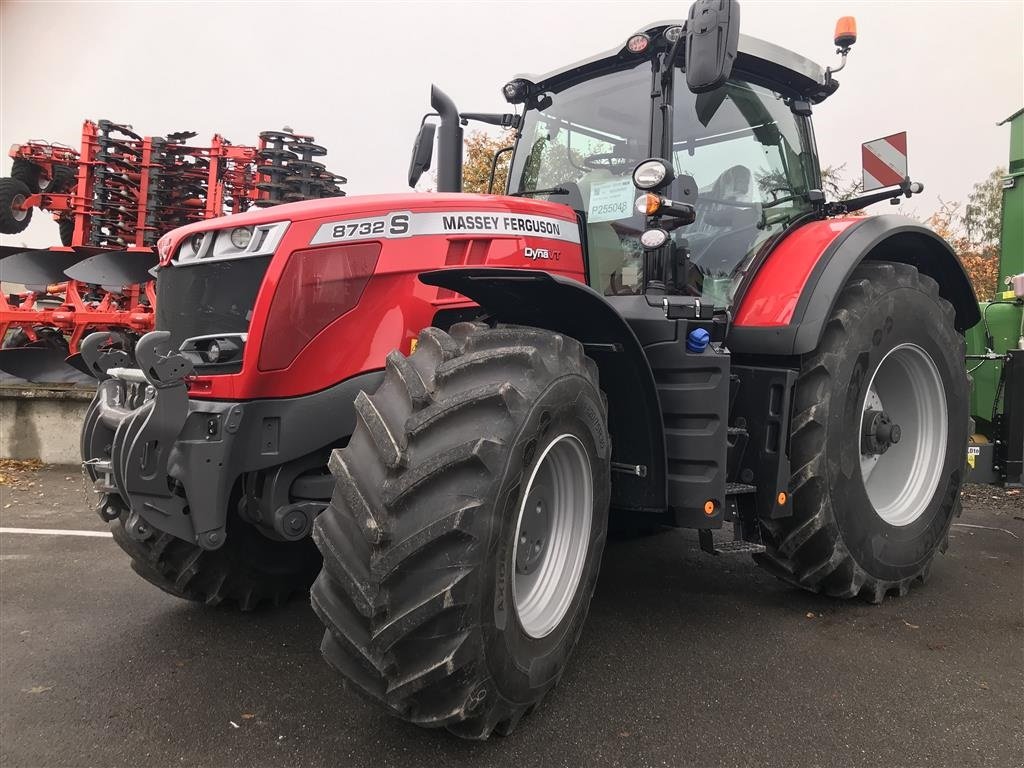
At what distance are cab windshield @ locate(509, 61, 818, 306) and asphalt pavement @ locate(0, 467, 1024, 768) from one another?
1.41 m

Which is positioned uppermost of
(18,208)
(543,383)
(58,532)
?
(18,208)

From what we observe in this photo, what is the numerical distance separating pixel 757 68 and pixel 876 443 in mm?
1818

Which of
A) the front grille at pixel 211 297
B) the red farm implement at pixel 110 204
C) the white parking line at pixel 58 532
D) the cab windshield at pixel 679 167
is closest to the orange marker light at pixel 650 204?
the cab windshield at pixel 679 167

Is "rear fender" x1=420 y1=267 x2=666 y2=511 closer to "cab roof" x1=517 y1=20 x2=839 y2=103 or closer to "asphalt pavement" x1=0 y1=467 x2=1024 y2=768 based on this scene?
"asphalt pavement" x1=0 y1=467 x2=1024 y2=768

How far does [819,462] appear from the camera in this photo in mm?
2982

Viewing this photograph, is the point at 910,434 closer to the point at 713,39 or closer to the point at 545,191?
the point at 545,191

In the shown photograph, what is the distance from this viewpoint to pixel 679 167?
3129mm

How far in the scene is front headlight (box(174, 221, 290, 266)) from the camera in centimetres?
238

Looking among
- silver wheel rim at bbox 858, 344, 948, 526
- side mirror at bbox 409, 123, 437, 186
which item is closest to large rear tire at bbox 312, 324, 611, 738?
side mirror at bbox 409, 123, 437, 186

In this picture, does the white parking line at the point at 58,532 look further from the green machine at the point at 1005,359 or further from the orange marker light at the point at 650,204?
the green machine at the point at 1005,359

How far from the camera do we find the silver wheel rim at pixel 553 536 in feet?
7.63

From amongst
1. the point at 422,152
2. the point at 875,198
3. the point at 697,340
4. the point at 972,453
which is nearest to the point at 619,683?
the point at 697,340

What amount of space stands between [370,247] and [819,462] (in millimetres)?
1965

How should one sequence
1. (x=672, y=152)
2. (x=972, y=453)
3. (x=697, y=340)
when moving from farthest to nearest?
(x=972, y=453) < (x=672, y=152) < (x=697, y=340)
